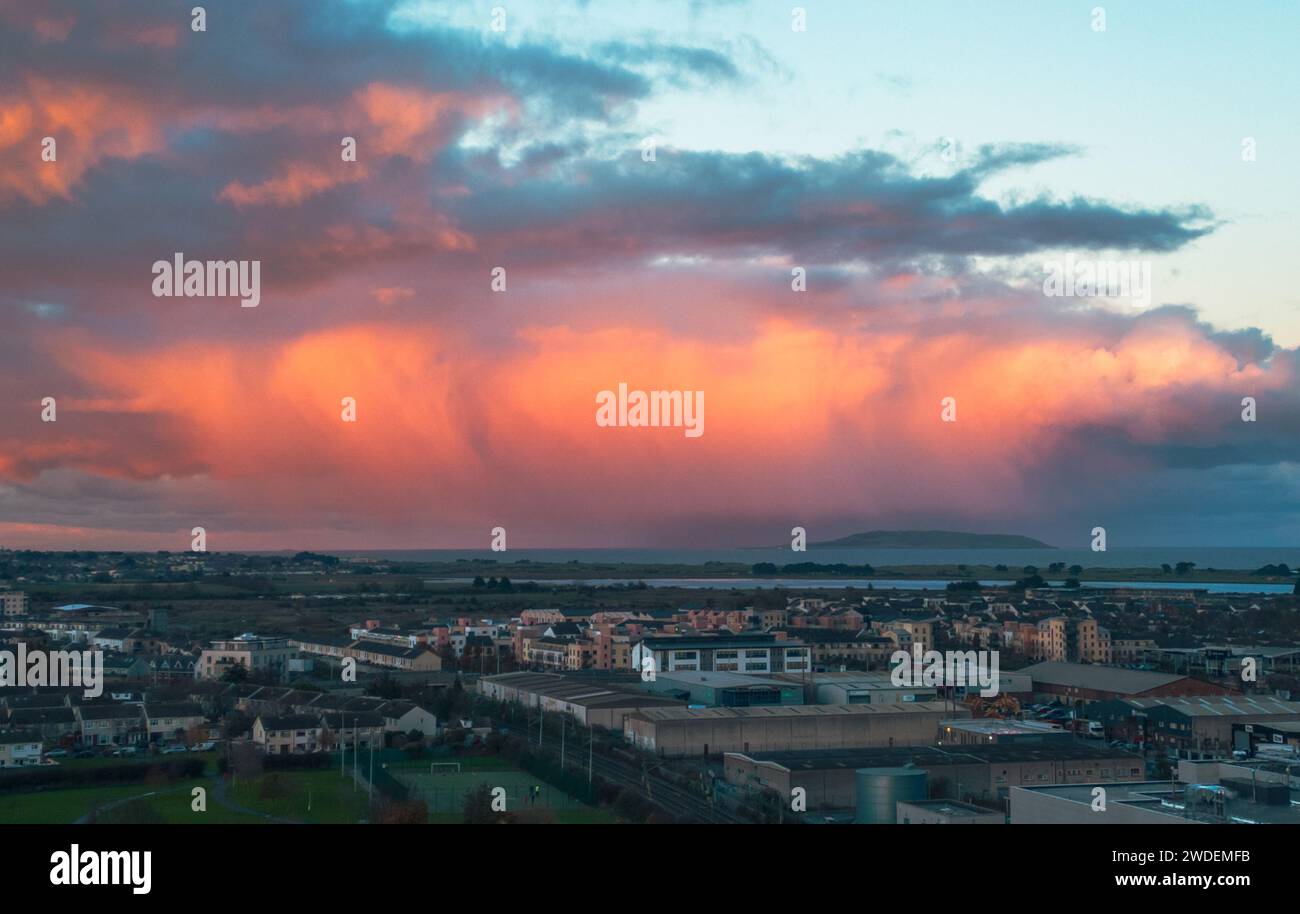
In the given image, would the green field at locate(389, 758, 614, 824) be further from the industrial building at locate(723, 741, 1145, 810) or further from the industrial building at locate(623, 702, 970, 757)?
the industrial building at locate(623, 702, 970, 757)

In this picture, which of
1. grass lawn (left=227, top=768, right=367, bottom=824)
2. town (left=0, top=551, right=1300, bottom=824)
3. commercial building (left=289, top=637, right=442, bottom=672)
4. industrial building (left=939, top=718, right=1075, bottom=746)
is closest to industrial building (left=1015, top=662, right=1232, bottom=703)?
town (left=0, top=551, right=1300, bottom=824)

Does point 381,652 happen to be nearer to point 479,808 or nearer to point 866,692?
point 866,692

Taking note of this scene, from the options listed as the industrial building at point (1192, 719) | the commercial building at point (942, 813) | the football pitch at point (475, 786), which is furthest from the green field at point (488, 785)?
the industrial building at point (1192, 719)

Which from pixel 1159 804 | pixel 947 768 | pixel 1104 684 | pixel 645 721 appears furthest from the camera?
pixel 1104 684

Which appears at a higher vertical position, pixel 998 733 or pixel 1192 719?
pixel 998 733

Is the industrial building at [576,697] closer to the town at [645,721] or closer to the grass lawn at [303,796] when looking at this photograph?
the town at [645,721]

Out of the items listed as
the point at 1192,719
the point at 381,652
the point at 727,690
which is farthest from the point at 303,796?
the point at 381,652
